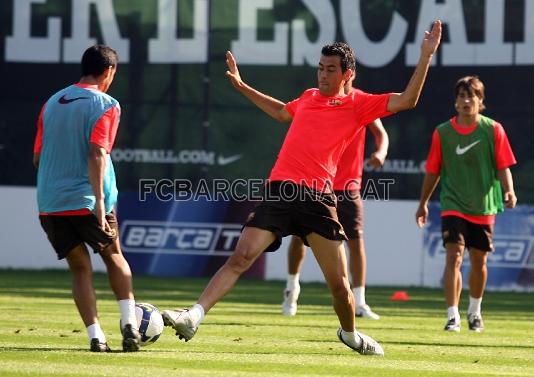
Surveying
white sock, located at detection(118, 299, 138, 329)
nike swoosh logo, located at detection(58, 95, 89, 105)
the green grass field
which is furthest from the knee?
nike swoosh logo, located at detection(58, 95, 89, 105)

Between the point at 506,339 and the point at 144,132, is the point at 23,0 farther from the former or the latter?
the point at 506,339

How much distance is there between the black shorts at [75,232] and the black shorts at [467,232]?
400 cm

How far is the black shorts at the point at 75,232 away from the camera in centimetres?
893

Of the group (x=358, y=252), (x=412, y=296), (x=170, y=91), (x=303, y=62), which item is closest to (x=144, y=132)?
(x=170, y=91)

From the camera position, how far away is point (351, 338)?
9312mm

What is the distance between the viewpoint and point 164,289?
16.8 meters

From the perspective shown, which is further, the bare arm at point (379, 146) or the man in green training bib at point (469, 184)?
the man in green training bib at point (469, 184)

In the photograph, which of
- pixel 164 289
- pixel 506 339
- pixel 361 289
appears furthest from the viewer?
pixel 164 289

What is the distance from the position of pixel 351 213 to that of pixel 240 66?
6039 mm

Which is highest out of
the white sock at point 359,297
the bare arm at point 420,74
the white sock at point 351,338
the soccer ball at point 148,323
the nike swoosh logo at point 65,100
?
the bare arm at point 420,74

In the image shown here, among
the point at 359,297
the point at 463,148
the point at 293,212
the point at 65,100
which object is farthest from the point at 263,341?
the point at 359,297

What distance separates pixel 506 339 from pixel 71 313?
4.10 m

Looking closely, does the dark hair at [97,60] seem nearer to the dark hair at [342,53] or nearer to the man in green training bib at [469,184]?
the dark hair at [342,53]

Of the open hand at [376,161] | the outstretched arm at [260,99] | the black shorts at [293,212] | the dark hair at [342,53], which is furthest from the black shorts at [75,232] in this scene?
the open hand at [376,161]
